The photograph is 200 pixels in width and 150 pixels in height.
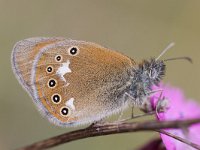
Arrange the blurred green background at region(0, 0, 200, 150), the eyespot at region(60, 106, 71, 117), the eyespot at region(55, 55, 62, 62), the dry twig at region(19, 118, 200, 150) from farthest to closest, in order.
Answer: the blurred green background at region(0, 0, 200, 150)
the eyespot at region(55, 55, 62, 62)
the eyespot at region(60, 106, 71, 117)
the dry twig at region(19, 118, 200, 150)

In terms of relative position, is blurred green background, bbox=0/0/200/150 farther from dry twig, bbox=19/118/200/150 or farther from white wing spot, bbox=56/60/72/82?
dry twig, bbox=19/118/200/150

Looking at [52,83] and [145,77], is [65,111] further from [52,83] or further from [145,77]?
[145,77]

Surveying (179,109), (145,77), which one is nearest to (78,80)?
(145,77)

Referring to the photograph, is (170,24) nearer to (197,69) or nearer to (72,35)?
(197,69)

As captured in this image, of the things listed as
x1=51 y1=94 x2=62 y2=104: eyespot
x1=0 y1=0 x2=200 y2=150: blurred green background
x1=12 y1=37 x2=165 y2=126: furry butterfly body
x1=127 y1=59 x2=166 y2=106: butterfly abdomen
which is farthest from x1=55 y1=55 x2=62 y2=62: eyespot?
x1=0 y1=0 x2=200 y2=150: blurred green background

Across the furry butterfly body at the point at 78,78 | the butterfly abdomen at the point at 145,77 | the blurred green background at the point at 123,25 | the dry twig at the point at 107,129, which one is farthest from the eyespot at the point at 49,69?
the blurred green background at the point at 123,25

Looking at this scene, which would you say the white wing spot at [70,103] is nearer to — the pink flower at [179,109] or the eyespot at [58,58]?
the eyespot at [58,58]

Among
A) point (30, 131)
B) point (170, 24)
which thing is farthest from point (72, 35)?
point (30, 131)
